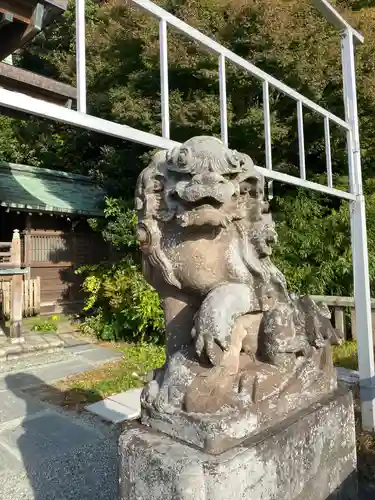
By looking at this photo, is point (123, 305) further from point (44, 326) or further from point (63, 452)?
point (63, 452)

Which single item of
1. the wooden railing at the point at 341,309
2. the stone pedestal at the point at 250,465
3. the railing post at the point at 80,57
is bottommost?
the stone pedestal at the point at 250,465

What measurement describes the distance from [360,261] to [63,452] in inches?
111

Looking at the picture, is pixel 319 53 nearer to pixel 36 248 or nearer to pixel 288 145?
pixel 288 145

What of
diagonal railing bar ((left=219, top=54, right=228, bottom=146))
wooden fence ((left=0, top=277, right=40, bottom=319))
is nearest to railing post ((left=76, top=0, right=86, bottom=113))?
diagonal railing bar ((left=219, top=54, right=228, bottom=146))

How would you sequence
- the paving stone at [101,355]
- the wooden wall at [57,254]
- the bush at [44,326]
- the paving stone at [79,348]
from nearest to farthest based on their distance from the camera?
1. the paving stone at [101,355]
2. the paving stone at [79,348]
3. the bush at [44,326]
4. the wooden wall at [57,254]

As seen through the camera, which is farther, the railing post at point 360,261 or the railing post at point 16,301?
the railing post at point 16,301

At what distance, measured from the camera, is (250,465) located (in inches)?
56.4

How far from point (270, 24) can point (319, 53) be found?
816mm

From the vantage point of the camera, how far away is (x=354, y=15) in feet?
21.6

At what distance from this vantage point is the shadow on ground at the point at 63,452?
2793 mm

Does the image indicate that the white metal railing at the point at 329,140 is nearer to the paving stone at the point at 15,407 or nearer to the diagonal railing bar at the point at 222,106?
the diagonal railing bar at the point at 222,106

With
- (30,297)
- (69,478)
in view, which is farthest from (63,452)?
(30,297)

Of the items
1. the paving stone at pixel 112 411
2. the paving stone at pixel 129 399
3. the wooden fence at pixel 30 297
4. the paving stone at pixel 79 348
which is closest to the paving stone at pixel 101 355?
the paving stone at pixel 79 348

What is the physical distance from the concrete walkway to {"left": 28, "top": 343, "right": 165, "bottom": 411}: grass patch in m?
0.18
